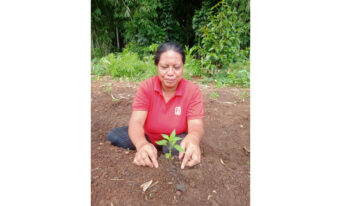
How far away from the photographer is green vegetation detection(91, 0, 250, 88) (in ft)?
15.7

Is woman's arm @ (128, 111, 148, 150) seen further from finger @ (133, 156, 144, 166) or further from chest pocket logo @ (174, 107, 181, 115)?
chest pocket logo @ (174, 107, 181, 115)

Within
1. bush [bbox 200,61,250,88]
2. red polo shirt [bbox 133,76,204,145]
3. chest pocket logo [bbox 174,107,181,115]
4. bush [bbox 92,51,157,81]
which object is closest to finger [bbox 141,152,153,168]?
red polo shirt [bbox 133,76,204,145]

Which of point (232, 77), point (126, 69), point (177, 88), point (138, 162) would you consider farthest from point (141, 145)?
point (126, 69)

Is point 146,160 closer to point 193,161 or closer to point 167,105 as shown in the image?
point 193,161

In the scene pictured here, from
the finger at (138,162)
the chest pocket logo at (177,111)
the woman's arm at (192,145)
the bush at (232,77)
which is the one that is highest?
the bush at (232,77)

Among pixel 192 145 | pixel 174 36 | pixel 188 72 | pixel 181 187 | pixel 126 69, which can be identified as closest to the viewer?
pixel 181 187

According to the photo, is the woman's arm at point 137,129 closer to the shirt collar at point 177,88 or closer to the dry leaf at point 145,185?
the shirt collar at point 177,88

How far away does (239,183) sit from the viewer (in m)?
1.40

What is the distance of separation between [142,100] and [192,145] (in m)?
0.61

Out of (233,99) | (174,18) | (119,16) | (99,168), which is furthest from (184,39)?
(99,168)

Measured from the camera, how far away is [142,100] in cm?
190

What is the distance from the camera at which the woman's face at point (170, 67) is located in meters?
1.73

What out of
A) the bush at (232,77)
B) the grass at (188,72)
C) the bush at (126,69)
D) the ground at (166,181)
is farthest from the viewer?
the bush at (126,69)

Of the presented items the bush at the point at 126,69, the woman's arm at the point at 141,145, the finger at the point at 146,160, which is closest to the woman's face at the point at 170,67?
the woman's arm at the point at 141,145
